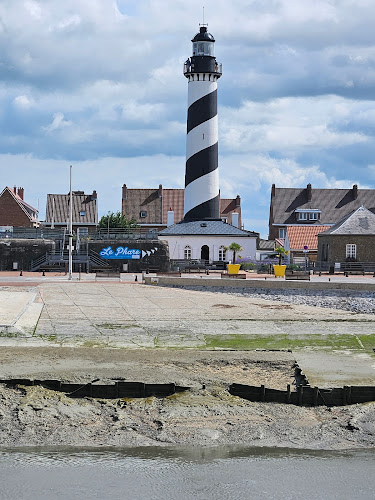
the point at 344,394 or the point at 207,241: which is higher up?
the point at 207,241

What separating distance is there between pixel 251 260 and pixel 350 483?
2058 inches

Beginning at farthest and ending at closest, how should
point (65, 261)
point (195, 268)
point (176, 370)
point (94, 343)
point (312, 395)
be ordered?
point (195, 268) < point (65, 261) < point (94, 343) < point (176, 370) < point (312, 395)

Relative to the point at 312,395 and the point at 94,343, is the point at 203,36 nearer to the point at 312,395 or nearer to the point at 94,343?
the point at 94,343

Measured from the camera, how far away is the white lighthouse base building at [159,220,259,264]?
67.0 m

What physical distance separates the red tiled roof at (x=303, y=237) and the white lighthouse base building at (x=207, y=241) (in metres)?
7.06

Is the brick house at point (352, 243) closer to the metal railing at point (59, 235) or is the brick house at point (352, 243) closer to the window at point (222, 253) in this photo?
the window at point (222, 253)

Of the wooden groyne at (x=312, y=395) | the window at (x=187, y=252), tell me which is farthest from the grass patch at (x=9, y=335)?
the window at (x=187, y=252)

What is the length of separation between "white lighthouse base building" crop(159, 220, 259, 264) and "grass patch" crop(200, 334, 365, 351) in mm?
39171

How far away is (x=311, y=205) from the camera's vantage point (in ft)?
311

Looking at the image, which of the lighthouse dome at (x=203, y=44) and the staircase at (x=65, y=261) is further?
the lighthouse dome at (x=203, y=44)

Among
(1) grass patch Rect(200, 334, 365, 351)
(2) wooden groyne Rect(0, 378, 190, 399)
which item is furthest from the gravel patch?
(2) wooden groyne Rect(0, 378, 190, 399)

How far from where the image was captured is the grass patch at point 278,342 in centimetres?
2534

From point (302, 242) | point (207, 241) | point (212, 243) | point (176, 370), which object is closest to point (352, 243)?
point (302, 242)

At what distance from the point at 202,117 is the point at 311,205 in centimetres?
3342
